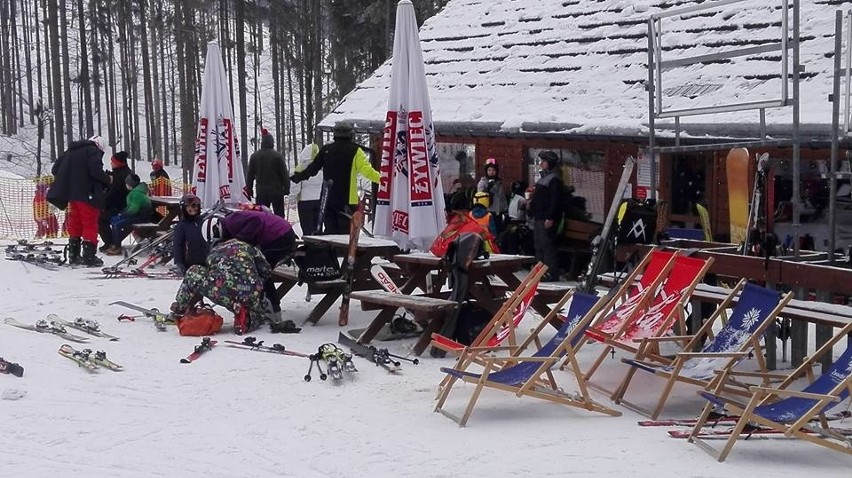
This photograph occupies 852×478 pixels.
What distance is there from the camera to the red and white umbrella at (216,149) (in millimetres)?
13195

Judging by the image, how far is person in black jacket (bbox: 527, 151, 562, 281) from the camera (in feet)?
38.2

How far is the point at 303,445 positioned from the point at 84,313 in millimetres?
4797

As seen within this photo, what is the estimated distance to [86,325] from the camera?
8.81 meters

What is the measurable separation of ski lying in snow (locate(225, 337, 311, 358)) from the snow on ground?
11 centimetres

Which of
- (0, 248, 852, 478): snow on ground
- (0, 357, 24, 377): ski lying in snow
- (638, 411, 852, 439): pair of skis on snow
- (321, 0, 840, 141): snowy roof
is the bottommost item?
(0, 248, 852, 478): snow on ground

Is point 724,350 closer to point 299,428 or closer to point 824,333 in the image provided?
point 824,333

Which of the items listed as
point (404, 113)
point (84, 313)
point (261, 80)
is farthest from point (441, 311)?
point (261, 80)

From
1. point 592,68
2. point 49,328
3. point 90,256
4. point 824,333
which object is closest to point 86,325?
point 49,328

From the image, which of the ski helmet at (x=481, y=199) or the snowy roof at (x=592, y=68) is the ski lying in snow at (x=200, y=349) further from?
the snowy roof at (x=592, y=68)

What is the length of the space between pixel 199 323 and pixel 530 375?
3.59 metres

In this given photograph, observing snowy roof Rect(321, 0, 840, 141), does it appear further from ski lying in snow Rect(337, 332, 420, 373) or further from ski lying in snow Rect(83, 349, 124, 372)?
ski lying in snow Rect(83, 349, 124, 372)

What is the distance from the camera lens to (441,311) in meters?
7.70

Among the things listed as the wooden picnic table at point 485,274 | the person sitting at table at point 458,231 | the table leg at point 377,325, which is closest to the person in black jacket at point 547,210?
the person sitting at table at point 458,231

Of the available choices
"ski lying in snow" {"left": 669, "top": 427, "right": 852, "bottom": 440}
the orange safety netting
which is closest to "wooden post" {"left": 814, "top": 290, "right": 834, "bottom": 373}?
"ski lying in snow" {"left": 669, "top": 427, "right": 852, "bottom": 440}
